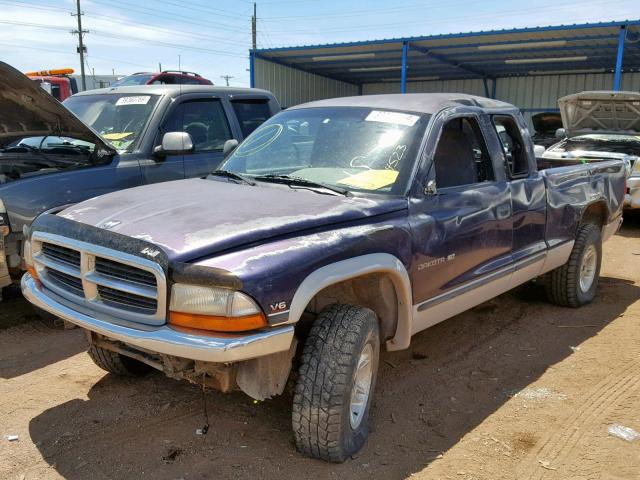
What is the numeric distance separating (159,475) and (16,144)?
3556 mm

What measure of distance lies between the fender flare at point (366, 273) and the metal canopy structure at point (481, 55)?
46.0 ft

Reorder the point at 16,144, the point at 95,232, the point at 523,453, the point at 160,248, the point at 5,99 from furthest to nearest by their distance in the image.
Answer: the point at 16,144 < the point at 5,99 < the point at 523,453 < the point at 95,232 < the point at 160,248

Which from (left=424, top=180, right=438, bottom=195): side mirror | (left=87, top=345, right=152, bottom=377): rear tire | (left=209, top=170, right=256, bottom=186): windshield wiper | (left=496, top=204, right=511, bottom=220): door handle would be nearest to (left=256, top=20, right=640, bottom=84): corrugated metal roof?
(left=496, top=204, right=511, bottom=220): door handle

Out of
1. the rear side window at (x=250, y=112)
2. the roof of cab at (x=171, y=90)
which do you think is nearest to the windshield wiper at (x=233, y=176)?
the roof of cab at (x=171, y=90)

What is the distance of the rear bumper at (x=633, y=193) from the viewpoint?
30.8 ft

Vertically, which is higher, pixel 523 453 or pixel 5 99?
pixel 5 99

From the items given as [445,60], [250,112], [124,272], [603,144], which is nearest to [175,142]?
[250,112]

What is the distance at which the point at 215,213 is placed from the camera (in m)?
3.05

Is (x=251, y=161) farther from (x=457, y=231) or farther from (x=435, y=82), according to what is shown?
(x=435, y=82)

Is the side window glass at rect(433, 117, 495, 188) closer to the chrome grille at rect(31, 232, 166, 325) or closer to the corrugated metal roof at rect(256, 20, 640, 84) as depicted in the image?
the chrome grille at rect(31, 232, 166, 325)

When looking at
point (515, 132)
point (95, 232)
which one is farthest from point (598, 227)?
point (95, 232)

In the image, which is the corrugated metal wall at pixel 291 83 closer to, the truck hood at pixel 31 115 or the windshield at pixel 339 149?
the truck hood at pixel 31 115

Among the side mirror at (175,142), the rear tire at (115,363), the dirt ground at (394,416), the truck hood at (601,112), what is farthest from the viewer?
the truck hood at (601,112)

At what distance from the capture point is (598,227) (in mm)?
6004
